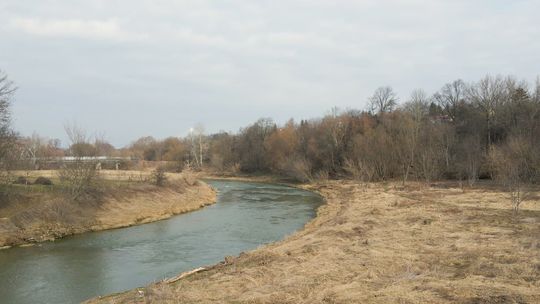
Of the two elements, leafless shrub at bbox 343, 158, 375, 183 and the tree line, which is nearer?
the tree line

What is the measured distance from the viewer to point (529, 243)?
670 inches

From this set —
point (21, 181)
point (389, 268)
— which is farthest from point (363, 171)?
point (389, 268)

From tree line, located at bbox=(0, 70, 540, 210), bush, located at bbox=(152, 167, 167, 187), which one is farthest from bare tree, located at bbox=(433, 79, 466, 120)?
bush, located at bbox=(152, 167, 167, 187)

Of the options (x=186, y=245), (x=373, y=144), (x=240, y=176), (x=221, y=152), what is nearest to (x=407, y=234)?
(x=186, y=245)

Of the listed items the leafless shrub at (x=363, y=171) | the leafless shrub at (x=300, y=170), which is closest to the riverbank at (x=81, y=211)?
the leafless shrub at (x=363, y=171)

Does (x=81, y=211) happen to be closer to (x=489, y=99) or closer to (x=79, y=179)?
(x=79, y=179)

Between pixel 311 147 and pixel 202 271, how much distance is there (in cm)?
5930

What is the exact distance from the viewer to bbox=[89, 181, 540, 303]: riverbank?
11164mm

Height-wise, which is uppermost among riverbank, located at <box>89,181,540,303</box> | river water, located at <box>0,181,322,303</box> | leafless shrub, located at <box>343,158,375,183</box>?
leafless shrub, located at <box>343,158,375,183</box>

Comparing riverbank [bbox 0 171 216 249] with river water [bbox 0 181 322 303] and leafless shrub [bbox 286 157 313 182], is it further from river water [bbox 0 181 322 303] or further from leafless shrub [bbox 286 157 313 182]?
leafless shrub [bbox 286 157 313 182]

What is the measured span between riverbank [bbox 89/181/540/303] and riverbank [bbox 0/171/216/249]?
14772 millimetres

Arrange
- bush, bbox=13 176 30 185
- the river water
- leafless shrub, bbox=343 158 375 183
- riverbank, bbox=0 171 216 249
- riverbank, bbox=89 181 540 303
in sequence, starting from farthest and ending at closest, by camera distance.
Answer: leafless shrub, bbox=343 158 375 183 < bush, bbox=13 176 30 185 < riverbank, bbox=0 171 216 249 < the river water < riverbank, bbox=89 181 540 303

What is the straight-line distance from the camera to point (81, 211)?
102ft

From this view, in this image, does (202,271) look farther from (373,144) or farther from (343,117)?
(343,117)
